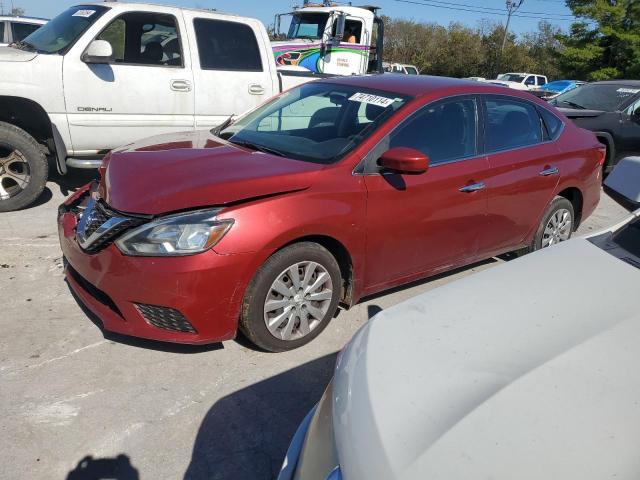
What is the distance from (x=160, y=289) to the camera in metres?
2.85

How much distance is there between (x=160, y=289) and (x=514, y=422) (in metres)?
1.95

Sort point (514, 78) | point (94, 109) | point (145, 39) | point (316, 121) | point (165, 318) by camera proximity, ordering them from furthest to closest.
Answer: point (514, 78), point (145, 39), point (94, 109), point (316, 121), point (165, 318)

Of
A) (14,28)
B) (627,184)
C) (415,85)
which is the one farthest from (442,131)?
(14,28)

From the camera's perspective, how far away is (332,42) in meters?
11.7

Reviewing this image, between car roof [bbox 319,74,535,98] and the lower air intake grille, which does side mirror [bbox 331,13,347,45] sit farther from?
the lower air intake grille

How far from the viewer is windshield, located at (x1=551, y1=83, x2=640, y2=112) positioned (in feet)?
29.5

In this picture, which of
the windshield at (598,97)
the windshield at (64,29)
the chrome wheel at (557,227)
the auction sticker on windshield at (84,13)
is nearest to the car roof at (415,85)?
the chrome wheel at (557,227)

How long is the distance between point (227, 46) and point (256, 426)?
493cm

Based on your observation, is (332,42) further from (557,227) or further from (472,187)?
(472,187)

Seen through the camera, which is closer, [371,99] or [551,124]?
[371,99]

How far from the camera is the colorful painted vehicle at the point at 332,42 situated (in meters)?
11.6

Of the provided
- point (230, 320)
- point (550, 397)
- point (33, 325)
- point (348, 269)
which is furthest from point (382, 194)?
point (33, 325)

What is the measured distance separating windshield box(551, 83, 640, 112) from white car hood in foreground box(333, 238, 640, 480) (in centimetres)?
803

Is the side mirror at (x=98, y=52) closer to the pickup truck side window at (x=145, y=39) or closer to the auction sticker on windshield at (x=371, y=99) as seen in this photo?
the pickup truck side window at (x=145, y=39)
